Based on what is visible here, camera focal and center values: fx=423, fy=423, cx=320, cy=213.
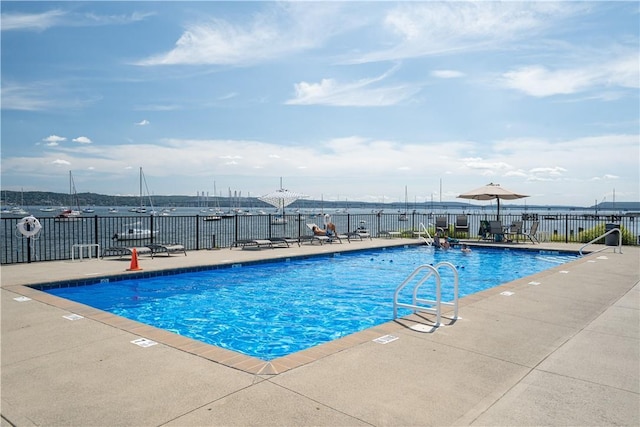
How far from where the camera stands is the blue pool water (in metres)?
6.61

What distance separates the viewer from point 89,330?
16.3 feet

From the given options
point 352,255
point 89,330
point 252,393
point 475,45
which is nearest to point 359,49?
point 475,45

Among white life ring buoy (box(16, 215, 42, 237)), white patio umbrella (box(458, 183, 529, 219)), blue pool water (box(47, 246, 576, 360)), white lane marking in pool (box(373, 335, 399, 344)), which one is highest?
white patio umbrella (box(458, 183, 529, 219))

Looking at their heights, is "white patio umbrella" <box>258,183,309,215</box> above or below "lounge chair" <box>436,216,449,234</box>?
above

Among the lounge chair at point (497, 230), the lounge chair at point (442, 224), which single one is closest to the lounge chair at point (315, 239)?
the lounge chair at point (442, 224)

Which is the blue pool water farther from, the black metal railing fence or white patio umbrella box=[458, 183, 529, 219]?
white patio umbrella box=[458, 183, 529, 219]

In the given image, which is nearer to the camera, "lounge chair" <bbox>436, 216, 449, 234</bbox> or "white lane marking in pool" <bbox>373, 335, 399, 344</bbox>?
"white lane marking in pool" <bbox>373, 335, 399, 344</bbox>

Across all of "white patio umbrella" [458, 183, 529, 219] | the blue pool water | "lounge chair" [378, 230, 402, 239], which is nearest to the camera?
the blue pool water

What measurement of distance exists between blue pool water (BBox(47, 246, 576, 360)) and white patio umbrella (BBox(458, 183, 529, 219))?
473 cm

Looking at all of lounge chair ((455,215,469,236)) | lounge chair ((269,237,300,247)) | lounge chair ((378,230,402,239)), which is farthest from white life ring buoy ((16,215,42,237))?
lounge chair ((455,215,469,236))

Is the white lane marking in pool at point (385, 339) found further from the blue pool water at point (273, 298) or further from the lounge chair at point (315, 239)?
the lounge chair at point (315, 239)

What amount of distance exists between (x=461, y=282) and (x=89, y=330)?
8601mm

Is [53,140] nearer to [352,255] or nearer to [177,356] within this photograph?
[352,255]

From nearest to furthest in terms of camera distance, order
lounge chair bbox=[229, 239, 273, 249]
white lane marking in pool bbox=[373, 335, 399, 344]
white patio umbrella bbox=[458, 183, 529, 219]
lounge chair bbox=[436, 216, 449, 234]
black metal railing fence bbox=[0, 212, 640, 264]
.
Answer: white lane marking in pool bbox=[373, 335, 399, 344] < black metal railing fence bbox=[0, 212, 640, 264] < lounge chair bbox=[229, 239, 273, 249] < white patio umbrella bbox=[458, 183, 529, 219] < lounge chair bbox=[436, 216, 449, 234]
